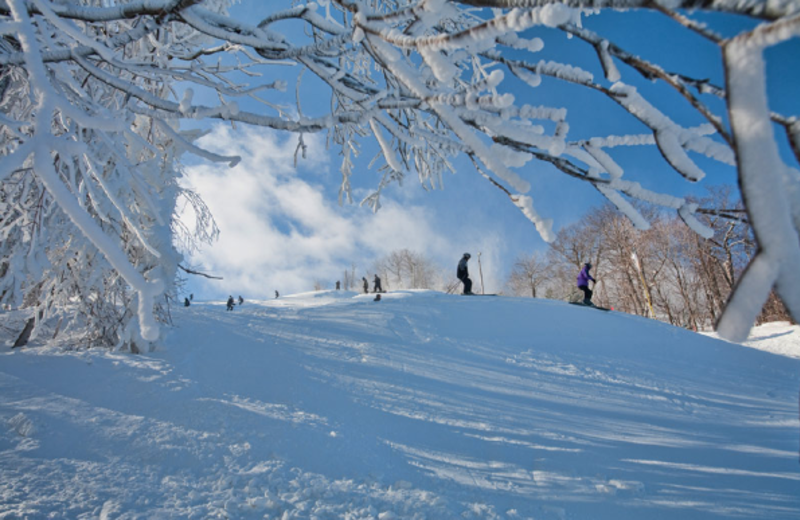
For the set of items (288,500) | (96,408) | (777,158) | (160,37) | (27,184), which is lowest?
(288,500)

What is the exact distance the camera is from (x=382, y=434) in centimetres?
274

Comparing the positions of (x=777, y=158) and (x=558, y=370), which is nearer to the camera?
(x=777, y=158)

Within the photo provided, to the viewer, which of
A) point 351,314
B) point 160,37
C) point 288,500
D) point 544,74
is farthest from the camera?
point 351,314

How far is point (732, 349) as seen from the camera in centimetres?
645

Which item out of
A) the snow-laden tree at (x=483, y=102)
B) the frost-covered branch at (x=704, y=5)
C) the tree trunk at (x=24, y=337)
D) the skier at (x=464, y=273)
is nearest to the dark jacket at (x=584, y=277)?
the skier at (x=464, y=273)

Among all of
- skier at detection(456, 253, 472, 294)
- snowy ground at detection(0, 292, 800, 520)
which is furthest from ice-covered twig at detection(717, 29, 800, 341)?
skier at detection(456, 253, 472, 294)

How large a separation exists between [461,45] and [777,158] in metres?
0.65

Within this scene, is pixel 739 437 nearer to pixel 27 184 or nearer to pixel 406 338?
pixel 406 338

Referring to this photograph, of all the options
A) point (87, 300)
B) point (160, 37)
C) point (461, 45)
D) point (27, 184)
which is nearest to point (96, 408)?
point (27, 184)

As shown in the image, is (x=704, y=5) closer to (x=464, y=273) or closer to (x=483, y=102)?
(x=483, y=102)

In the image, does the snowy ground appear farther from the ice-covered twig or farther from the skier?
the skier

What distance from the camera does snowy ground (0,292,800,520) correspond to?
6.09 ft

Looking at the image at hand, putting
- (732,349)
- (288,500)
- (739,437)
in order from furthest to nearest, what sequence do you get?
(732,349) → (739,437) → (288,500)

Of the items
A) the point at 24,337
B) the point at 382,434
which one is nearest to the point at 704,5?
A: the point at 382,434
